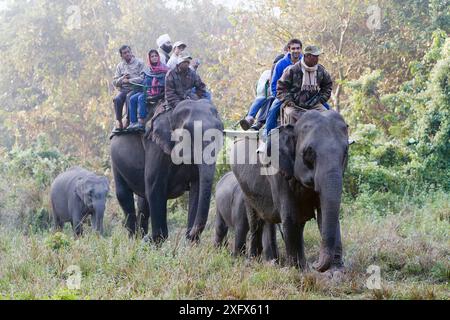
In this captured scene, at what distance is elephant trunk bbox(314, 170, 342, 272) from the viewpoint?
7.36m

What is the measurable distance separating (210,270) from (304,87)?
2165 mm

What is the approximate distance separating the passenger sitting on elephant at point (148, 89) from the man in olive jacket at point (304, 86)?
3093mm

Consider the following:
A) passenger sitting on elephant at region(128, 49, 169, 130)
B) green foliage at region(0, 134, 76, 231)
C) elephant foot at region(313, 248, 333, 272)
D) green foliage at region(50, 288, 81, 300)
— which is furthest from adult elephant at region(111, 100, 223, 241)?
green foliage at region(50, 288, 81, 300)

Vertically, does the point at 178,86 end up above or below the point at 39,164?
above

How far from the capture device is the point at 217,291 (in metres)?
7.12

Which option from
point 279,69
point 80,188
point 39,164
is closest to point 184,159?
point 279,69

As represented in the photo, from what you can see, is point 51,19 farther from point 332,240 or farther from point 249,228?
point 332,240

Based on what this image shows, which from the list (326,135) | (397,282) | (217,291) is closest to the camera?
(217,291)

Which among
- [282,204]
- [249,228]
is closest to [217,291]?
[282,204]

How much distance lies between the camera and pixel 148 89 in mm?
11398

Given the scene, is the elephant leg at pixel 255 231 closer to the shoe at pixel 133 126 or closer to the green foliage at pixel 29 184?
the shoe at pixel 133 126

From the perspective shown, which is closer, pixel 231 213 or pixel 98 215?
pixel 231 213

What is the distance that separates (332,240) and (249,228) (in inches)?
128

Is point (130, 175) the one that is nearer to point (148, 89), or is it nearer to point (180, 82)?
point (148, 89)
